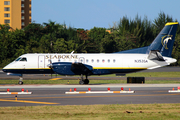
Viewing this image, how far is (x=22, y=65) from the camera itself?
112 feet

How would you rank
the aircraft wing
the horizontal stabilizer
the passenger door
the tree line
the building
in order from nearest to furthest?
1. the aircraft wing
2. the horizontal stabilizer
3. the passenger door
4. the tree line
5. the building

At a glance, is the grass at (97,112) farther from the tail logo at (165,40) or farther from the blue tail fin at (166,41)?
the tail logo at (165,40)

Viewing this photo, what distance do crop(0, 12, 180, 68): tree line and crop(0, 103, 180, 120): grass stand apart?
54513mm

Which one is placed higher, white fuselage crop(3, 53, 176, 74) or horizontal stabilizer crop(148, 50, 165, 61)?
horizontal stabilizer crop(148, 50, 165, 61)

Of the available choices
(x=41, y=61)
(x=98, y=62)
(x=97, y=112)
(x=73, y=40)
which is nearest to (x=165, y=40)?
(x=98, y=62)

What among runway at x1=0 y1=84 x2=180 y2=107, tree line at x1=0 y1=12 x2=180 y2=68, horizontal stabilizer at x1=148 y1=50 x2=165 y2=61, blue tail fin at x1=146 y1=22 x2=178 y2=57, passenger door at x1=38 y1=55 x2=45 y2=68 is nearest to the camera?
runway at x1=0 y1=84 x2=180 y2=107

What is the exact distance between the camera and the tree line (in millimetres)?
74312

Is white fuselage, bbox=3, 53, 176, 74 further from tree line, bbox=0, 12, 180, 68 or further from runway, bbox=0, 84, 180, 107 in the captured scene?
tree line, bbox=0, 12, 180, 68

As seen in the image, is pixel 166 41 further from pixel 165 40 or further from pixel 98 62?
pixel 98 62

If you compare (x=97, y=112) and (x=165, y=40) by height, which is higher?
(x=165, y=40)

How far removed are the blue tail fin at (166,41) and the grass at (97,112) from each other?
719 inches

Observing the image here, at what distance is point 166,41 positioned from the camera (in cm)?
3444

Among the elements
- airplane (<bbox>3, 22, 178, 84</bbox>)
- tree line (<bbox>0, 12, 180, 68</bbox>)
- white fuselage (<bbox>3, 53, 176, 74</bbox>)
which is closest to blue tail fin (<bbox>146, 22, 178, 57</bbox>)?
airplane (<bbox>3, 22, 178, 84</bbox>)

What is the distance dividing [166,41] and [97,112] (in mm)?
22518
